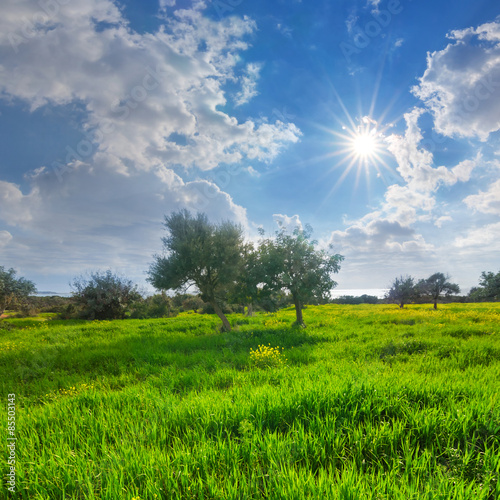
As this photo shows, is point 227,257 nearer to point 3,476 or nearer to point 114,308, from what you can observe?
point 3,476

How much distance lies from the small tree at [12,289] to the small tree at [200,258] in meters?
21.6

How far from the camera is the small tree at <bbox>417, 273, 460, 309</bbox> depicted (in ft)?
161

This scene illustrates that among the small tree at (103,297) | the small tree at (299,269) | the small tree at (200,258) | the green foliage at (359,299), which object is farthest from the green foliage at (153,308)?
the green foliage at (359,299)

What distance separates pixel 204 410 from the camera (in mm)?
4531

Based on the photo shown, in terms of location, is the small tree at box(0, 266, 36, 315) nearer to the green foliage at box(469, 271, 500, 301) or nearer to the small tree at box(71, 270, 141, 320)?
the small tree at box(71, 270, 141, 320)

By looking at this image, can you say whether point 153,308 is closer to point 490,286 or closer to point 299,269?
point 299,269

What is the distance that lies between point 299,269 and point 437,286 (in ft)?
141

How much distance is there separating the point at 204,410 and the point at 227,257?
666 inches

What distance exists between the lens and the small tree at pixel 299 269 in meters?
20.8

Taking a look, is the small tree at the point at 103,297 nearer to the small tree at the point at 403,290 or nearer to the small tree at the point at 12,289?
the small tree at the point at 12,289

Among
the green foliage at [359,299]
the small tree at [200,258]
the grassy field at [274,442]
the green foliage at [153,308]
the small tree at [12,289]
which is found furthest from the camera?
the green foliage at [359,299]

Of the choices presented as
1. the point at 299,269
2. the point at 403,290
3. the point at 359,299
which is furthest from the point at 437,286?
the point at 299,269

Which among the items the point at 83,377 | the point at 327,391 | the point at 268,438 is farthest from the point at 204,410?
the point at 83,377

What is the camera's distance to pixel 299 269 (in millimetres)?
21359
